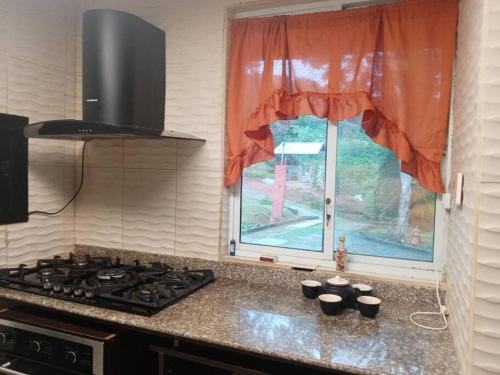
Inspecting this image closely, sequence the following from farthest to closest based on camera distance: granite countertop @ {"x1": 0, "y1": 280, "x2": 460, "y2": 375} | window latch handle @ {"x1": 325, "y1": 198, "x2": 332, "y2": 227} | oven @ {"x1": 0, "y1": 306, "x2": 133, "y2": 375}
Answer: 1. window latch handle @ {"x1": 325, "y1": 198, "x2": 332, "y2": 227}
2. oven @ {"x1": 0, "y1": 306, "x2": 133, "y2": 375}
3. granite countertop @ {"x1": 0, "y1": 280, "x2": 460, "y2": 375}

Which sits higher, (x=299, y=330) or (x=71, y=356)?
(x=299, y=330)

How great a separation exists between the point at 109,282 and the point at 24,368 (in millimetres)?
444

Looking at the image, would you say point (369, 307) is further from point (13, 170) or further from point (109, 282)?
point (13, 170)

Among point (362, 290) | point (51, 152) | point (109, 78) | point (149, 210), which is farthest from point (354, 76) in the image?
point (51, 152)

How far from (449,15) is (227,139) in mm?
1118

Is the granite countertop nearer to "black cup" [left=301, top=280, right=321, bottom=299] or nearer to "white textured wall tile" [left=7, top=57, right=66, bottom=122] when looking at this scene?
"black cup" [left=301, top=280, right=321, bottom=299]

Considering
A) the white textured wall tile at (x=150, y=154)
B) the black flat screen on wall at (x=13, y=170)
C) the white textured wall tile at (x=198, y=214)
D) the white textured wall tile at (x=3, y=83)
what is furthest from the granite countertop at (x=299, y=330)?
the white textured wall tile at (x=3, y=83)

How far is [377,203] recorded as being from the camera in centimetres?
176

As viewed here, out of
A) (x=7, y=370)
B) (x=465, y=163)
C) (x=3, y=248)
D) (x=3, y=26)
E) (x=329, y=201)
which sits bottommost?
(x=7, y=370)

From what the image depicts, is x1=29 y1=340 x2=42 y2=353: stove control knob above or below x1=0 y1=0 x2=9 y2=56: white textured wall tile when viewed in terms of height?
below

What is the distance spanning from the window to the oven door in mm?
981

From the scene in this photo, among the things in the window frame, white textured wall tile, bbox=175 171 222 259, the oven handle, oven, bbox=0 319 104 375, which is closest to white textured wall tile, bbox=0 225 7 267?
oven, bbox=0 319 104 375

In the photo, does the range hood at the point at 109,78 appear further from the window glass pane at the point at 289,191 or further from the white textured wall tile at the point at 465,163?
the white textured wall tile at the point at 465,163

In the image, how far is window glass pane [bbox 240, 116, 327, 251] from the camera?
186 centimetres
